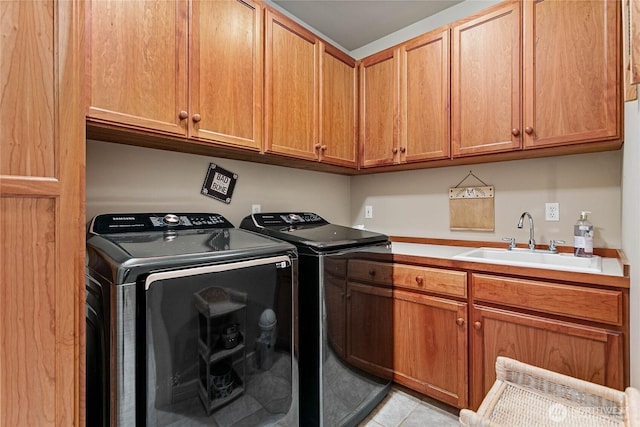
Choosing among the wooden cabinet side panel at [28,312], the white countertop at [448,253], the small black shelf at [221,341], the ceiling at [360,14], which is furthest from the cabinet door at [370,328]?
the ceiling at [360,14]

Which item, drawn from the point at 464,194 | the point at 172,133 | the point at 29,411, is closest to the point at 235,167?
the point at 172,133

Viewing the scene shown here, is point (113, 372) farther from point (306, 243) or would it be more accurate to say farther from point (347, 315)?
point (347, 315)

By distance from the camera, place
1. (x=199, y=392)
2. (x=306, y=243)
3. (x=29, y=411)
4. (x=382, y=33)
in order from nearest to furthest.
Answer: (x=29, y=411) → (x=199, y=392) → (x=306, y=243) → (x=382, y=33)

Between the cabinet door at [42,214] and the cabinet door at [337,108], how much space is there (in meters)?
1.44

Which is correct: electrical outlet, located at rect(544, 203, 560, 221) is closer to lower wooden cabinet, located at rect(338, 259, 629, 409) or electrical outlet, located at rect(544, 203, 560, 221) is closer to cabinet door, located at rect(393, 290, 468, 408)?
lower wooden cabinet, located at rect(338, 259, 629, 409)

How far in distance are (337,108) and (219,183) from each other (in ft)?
3.36

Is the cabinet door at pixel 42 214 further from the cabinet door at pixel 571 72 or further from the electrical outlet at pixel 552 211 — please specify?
the electrical outlet at pixel 552 211

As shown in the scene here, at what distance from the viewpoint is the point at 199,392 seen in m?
1.12

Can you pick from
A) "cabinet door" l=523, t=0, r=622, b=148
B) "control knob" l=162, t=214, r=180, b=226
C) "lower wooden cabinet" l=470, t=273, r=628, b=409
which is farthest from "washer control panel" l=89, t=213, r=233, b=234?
"cabinet door" l=523, t=0, r=622, b=148

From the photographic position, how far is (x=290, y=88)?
1938mm

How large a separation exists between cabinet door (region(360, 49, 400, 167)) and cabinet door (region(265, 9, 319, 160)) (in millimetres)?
505

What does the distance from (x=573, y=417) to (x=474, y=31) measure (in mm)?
2046

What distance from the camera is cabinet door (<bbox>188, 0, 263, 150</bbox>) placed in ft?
4.94

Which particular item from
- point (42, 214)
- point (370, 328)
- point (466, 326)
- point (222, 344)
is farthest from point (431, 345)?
point (42, 214)
